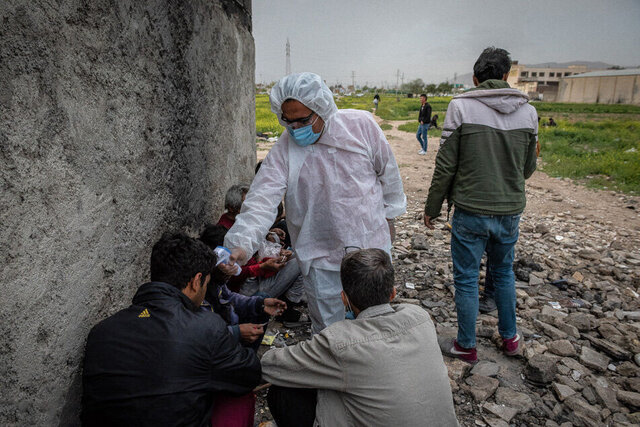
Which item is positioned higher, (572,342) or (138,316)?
(138,316)

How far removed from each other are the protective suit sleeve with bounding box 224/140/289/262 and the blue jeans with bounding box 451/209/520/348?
1.15 meters

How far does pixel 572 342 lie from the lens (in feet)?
9.53

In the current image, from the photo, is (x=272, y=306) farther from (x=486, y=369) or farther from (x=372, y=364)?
(x=486, y=369)

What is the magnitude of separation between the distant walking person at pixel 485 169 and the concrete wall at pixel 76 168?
167 cm

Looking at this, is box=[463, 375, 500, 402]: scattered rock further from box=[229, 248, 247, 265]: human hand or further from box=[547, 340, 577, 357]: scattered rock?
box=[229, 248, 247, 265]: human hand

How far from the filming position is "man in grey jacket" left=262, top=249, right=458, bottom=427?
1433 mm

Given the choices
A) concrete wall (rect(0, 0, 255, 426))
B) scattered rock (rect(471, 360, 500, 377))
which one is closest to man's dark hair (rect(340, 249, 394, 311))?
concrete wall (rect(0, 0, 255, 426))

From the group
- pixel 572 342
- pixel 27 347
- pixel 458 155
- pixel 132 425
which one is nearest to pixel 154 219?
pixel 27 347

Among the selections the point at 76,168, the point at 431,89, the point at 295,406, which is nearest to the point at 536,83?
the point at 431,89

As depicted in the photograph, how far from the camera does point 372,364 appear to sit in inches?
56.7

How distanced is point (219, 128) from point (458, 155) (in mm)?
1801

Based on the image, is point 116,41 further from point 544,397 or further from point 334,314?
point 544,397

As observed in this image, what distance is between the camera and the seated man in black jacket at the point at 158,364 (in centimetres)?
145

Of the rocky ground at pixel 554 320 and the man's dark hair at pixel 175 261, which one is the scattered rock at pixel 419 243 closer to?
the rocky ground at pixel 554 320
